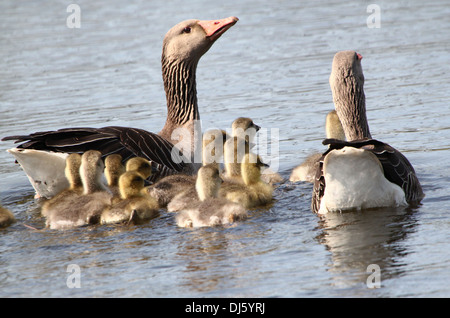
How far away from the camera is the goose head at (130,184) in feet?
24.3

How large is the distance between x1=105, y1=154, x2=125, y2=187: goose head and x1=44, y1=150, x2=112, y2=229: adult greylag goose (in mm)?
229

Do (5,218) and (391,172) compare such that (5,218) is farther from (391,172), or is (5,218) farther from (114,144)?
(391,172)

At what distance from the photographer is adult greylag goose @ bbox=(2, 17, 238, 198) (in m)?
8.27

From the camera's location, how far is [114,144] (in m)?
8.48

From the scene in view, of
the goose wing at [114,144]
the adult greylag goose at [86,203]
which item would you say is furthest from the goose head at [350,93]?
the adult greylag goose at [86,203]

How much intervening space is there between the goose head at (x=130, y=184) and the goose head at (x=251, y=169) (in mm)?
1167

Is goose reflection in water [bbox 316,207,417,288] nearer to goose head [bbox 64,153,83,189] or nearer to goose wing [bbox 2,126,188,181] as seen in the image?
goose wing [bbox 2,126,188,181]

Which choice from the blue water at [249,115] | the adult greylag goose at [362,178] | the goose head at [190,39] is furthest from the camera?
the goose head at [190,39]

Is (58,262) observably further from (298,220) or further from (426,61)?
(426,61)

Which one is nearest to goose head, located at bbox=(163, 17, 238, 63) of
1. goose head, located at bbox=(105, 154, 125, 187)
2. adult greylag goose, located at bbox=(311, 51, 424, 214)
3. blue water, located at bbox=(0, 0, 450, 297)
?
blue water, located at bbox=(0, 0, 450, 297)

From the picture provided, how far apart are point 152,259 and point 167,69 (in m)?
4.03

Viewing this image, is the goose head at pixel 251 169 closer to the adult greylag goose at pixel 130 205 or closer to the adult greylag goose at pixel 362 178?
the adult greylag goose at pixel 362 178

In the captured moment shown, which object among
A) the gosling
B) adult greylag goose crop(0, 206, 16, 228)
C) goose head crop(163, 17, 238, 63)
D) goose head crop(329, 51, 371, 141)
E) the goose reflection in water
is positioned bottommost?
the goose reflection in water

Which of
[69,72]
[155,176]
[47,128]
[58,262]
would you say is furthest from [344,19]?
[58,262]
